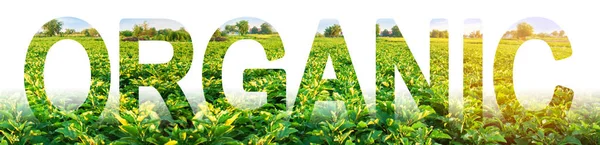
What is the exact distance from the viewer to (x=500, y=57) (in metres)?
8.96

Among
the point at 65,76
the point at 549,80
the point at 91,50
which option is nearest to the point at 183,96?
the point at 65,76

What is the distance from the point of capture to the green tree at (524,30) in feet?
27.8

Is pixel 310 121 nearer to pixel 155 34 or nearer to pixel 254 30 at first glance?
pixel 155 34

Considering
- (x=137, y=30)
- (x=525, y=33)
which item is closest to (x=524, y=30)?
(x=525, y=33)

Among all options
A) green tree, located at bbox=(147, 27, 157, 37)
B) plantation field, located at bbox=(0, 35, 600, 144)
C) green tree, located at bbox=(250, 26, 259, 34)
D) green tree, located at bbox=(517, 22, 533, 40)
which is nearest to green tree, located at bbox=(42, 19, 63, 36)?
green tree, located at bbox=(147, 27, 157, 37)

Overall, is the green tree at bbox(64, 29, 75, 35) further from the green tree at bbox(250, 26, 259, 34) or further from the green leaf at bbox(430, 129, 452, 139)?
the green leaf at bbox(430, 129, 452, 139)

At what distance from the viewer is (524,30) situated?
8641mm

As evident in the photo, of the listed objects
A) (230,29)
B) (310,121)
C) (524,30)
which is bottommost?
(310,121)

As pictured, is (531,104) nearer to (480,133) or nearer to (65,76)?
(480,133)

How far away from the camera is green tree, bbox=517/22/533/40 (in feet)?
27.8

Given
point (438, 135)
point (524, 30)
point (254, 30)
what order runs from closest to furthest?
point (438, 135) → point (524, 30) → point (254, 30)

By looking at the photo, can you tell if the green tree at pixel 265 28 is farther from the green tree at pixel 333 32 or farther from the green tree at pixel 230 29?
the green tree at pixel 333 32

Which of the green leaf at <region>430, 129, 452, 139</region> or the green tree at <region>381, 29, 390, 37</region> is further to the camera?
the green tree at <region>381, 29, 390, 37</region>

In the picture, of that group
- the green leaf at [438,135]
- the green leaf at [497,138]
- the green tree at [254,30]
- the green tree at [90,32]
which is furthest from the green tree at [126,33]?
the green leaf at [497,138]
